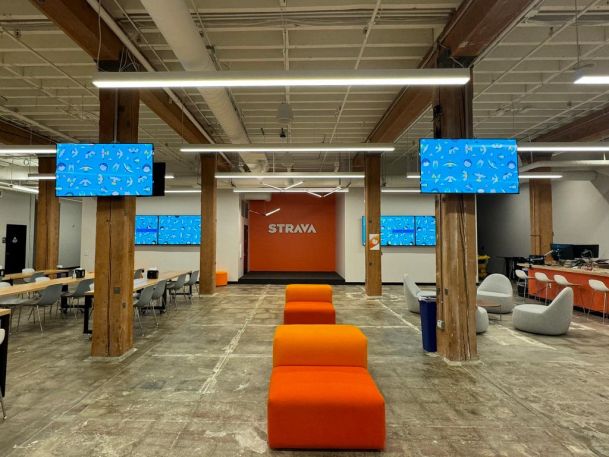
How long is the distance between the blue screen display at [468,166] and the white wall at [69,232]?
677 inches

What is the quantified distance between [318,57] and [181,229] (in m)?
9.36

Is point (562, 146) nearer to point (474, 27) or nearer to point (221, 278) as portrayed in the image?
point (474, 27)

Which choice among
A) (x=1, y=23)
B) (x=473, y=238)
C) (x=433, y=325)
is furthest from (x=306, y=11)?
(x=433, y=325)

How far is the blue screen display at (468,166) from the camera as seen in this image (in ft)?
13.6

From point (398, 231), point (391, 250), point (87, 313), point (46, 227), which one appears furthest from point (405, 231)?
point (46, 227)

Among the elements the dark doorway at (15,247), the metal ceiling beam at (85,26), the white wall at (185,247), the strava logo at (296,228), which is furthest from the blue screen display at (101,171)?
the dark doorway at (15,247)

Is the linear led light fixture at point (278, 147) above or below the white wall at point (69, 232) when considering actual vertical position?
above

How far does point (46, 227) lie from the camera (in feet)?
31.8

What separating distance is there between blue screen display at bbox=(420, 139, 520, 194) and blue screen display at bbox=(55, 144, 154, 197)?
11.7ft

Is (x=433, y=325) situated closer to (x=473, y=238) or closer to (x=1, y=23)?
(x=473, y=238)

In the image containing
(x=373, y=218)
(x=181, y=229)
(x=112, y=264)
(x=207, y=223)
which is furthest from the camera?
(x=181, y=229)

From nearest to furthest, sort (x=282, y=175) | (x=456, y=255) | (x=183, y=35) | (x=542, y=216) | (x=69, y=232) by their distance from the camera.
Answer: (x=183, y=35) < (x=456, y=255) < (x=282, y=175) < (x=542, y=216) < (x=69, y=232)

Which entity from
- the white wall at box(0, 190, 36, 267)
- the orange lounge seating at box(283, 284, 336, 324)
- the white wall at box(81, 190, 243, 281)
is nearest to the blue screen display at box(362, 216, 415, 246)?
the white wall at box(81, 190, 243, 281)

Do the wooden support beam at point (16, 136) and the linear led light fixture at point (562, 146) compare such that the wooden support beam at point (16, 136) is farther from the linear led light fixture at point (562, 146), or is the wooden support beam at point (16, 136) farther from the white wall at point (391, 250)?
the linear led light fixture at point (562, 146)
